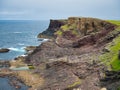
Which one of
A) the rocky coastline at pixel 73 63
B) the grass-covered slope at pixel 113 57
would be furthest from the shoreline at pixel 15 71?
the grass-covered slope at pixel 113 57

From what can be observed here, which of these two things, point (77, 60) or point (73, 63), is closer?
point (73, 63)

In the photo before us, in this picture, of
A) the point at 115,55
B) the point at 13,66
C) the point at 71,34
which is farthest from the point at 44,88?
the point at 71,34

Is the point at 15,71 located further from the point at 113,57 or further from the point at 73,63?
the point at 113,57

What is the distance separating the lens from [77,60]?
8006 centimetres

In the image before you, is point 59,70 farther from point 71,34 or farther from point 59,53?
point 71,34

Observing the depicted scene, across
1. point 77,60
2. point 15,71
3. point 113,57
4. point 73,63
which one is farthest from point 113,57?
point 15,71

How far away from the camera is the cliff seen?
63.8 meters

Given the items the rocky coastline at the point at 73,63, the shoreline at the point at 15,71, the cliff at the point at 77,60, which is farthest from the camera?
the shoreline at the point at 15,71

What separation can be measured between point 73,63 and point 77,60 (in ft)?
8.55

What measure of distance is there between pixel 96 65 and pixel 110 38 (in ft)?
72.4

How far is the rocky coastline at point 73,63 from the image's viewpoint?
6278 cm

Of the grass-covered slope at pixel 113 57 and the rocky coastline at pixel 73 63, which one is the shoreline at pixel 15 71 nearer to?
the rocky coastline at pixel 73 63

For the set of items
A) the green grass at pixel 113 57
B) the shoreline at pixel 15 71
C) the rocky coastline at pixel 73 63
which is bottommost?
the shoreline at pixel 15 71

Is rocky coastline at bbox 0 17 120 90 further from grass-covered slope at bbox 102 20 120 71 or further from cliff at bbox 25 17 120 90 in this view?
grass-covered slope at bbox 102 20 120 71
